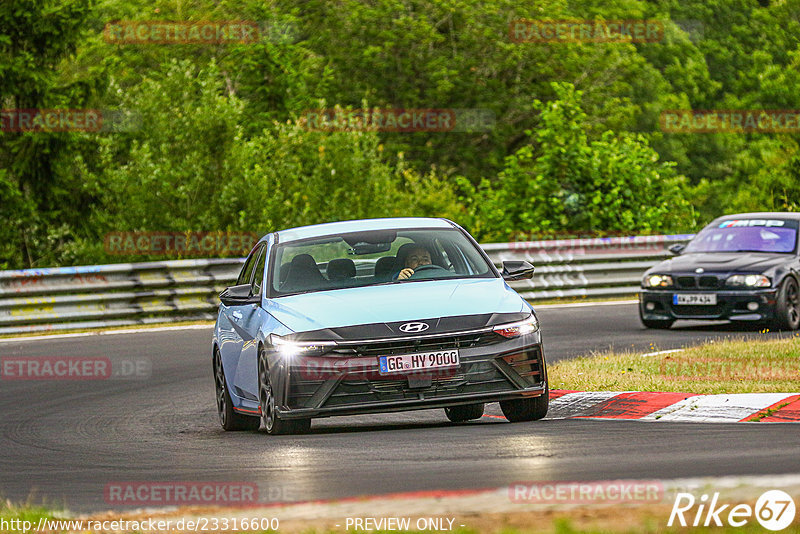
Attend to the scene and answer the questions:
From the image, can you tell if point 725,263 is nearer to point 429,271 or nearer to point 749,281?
point 749,281

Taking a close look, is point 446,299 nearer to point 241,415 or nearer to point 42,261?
point 241,415

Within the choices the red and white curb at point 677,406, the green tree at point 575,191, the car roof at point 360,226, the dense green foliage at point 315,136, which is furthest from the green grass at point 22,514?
the green tree at point 575,191

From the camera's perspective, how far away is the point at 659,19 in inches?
3073

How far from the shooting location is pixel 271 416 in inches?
404

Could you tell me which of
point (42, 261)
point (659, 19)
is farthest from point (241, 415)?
point (659, 19)

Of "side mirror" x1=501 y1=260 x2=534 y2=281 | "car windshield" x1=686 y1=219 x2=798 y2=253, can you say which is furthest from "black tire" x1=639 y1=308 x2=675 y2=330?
"side mirror" x1=501 y1=260 x2=534 y2=281

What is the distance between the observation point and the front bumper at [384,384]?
31.9 ft

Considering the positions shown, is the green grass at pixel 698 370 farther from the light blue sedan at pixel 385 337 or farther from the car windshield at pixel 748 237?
the car windshield at pixel 748 237

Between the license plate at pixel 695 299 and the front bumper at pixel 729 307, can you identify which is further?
the license plate at pixel 695 299

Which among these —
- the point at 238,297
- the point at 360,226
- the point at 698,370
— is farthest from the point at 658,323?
the point at 238,297

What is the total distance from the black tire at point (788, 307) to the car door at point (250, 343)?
8.55 metres

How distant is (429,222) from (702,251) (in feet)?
28.1

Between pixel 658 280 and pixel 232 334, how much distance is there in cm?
857

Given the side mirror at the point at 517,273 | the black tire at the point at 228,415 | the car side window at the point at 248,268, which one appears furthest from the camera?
the car side window at the point at 248,268
